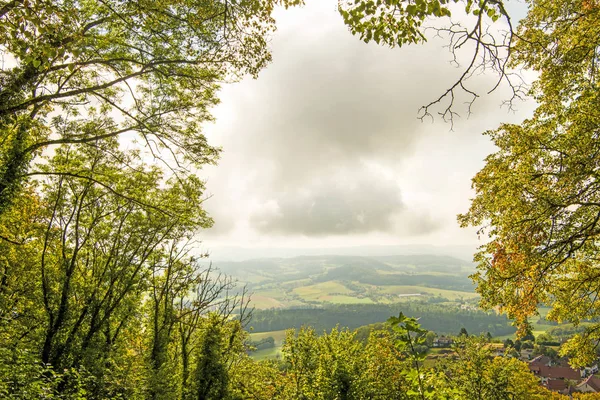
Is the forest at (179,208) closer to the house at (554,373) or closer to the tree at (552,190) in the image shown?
the tree at (552,190)

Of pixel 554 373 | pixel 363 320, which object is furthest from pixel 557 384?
pixel 363 320

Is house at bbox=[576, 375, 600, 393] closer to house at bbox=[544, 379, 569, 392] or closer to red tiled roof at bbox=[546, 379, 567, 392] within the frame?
house at bbox=[544, 379, 569, 392]

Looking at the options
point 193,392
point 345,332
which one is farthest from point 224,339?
point 345,332

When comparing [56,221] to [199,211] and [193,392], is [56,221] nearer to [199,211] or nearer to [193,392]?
[199,211]

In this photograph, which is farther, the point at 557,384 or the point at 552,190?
the point at 557,384

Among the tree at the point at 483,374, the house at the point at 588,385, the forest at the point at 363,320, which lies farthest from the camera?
the forest at the point at 363,320

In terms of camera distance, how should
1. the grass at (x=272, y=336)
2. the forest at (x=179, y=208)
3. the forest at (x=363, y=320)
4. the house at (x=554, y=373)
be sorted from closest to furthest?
1. the forest at (x=179, y=208)
2. the house at (x=554, y=373)
3. the grass at (x=272, y=336)
4. the forest at (x=363, y=320)

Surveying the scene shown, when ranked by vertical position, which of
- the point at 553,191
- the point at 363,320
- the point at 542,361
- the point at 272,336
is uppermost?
the point at 553,191

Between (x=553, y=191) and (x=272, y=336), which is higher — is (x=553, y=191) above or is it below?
above

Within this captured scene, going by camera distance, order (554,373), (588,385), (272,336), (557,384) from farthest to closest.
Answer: (272,336) < (554,373) < (557,384) < (588,385)

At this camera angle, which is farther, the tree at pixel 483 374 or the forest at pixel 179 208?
the tree at pixel 483 374

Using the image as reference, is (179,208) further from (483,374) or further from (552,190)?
(483,374)

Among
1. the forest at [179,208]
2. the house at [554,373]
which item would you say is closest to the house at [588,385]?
the house at [554,373]

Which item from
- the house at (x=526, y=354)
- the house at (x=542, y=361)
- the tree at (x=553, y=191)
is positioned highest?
the tree at (x=553, y=191)
